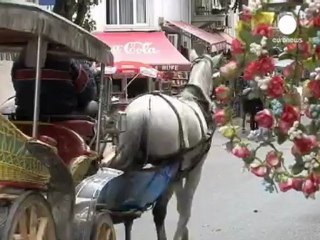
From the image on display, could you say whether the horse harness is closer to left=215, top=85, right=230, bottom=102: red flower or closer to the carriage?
the carriage

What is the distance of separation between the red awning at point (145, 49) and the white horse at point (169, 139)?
21.3m

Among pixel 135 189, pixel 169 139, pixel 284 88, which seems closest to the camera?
pixel 284 88

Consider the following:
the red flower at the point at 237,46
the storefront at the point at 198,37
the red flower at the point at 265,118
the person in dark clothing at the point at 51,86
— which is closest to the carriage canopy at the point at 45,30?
the person in dark clothing at the point at 51,86

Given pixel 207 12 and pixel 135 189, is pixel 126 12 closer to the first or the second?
pixel 207 12

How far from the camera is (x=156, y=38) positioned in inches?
1308

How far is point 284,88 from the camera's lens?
3979mm

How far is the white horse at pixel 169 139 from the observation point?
8281 mm

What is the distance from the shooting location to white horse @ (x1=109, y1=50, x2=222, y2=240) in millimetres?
8281

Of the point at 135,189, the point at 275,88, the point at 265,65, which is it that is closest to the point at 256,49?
the point at 265,65

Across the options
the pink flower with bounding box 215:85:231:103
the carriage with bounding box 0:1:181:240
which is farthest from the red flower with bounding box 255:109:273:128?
the carriage with bounding box 0:1:181:240

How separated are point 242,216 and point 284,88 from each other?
8.41 m

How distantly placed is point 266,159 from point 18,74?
135 inches

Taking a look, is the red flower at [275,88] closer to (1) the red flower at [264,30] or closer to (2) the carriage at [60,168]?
(1) the red flower at [264,30]

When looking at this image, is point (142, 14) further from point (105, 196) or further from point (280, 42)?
point (280, 42)
